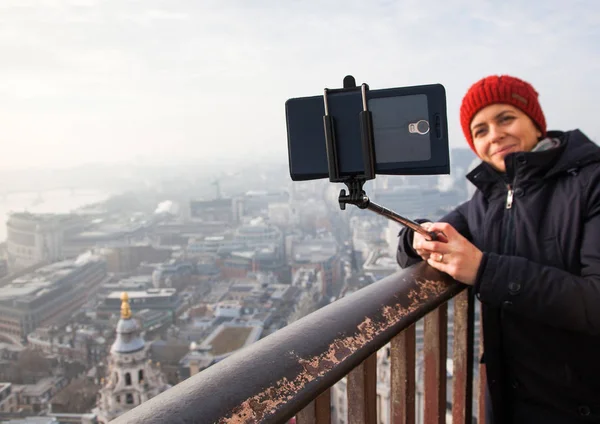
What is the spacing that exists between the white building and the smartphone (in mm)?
11993

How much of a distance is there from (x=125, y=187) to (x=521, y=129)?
30.2m

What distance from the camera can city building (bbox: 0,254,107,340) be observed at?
1480 centimetres

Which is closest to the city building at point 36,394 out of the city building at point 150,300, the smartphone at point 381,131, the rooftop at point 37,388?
the rooftop at point 37,388

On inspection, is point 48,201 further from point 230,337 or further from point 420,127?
point 420,127

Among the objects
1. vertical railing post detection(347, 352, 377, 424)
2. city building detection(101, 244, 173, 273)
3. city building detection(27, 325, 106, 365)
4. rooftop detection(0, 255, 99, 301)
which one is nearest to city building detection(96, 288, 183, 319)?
rooftop detection(0, 255, 99, 301)

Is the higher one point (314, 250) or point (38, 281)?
point (38, 281)

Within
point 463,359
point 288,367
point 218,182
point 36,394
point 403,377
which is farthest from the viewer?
point 218,182

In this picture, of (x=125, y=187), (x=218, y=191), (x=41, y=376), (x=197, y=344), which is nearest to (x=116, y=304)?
(x=197, y=344)

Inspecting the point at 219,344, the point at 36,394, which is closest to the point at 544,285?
the point at 36,394

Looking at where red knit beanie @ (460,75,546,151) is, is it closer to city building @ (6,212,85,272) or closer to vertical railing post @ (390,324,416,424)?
vertical railing post @ (390,324,416,424)

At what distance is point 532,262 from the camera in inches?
35.1

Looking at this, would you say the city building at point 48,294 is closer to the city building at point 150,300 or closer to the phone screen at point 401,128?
the city building at point 150,300

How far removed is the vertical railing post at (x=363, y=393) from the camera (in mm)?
663

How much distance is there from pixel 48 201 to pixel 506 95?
79.9 ft
